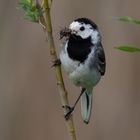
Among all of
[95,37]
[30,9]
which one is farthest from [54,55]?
[95,37]

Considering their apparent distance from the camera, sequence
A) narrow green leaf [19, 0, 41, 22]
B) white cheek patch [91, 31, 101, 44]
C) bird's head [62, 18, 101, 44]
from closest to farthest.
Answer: narrow green leaf [19, 0, 41, 22] < bird's head [62, 18, 101, 44] < white cheek patch [91, 31, 101, 44]

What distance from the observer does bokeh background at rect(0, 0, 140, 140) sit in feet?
16.0

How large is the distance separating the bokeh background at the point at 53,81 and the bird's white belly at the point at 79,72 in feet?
4.65

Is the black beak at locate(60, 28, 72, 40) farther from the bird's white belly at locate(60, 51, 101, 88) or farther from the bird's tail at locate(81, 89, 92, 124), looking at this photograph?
the bird's tail at locate(81, 89, 92, 124)

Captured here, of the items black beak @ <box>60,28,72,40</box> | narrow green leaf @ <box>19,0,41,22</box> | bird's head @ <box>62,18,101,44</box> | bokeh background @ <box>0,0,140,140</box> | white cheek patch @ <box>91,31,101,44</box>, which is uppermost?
narrow green leaf @ <box>19,0,41,22</box>

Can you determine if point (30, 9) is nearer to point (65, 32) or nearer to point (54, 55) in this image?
point (54, 55)

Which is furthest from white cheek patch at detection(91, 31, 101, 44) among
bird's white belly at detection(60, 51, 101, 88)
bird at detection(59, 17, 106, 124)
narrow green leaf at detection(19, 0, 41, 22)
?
narrow green leaf at detection(19, 0, 41, 22)

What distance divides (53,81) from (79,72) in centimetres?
217

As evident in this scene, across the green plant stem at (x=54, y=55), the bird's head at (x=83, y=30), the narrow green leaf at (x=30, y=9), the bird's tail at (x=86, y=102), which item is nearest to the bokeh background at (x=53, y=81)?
the bird's tail at (x=86, y=102)

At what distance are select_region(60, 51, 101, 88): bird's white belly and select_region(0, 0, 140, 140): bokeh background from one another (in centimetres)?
142

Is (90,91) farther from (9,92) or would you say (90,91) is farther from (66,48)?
(9,92)

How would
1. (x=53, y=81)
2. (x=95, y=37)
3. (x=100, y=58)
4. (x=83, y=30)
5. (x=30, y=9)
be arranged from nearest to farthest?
(x=30, y=9)
(x=83, y=30)
(x=95, y=37)
(x=100, y=58)
(x=53, y=81)

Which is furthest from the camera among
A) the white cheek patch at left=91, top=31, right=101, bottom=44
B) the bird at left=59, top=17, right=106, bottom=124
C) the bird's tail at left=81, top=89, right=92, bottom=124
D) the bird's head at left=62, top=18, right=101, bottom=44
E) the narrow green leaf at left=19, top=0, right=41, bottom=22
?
the bird's tail at left=81, top=89, right=92, bottom=124

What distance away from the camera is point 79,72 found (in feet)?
10.6
